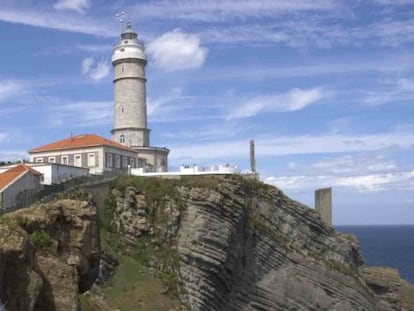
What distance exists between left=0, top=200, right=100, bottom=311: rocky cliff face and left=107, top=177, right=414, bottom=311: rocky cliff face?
25233mm

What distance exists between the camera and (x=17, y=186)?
37.6m

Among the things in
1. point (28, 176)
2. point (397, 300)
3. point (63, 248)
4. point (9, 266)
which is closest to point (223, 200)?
point (28, 176)

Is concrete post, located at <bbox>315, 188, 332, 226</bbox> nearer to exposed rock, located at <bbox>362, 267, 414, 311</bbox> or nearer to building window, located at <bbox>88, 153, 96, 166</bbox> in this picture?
exposed rock, located at <bbox>362, 267, 414, 311</bbox>

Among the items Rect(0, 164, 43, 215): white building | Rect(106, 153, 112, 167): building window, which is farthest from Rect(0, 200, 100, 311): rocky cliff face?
Rect(106, 153, 112, 167): building window

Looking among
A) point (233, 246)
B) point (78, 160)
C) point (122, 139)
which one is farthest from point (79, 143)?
point (233, 246)

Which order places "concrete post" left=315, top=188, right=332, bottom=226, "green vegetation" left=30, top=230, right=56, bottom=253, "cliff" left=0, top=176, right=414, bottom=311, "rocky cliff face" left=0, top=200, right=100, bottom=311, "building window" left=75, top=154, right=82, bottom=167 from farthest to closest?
1. "concrete post" left=315, top=188, right=332, bottom=226
2. "building window" left=75, top=154, right=82, bottom=167
3. "cliff" left=0, top=176, right=414, bottom=311
4. "green vegetation" left=30, top=230, right=56, bottom=253
5. "rocky cliff face" left=0, top=200, right=100, bottom=311

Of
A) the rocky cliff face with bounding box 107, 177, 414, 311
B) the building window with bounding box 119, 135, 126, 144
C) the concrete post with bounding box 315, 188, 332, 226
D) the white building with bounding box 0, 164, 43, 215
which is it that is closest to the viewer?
the white building with bounding box 0, 164, 43, 215

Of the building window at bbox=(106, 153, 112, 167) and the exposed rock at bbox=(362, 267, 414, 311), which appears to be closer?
the exposed rock at bbox=(362, 267, 414, 311)

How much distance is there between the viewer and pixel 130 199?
42.2m

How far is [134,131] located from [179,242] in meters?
25.7

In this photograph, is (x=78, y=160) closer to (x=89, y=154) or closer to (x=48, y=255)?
(x=89, y=154)

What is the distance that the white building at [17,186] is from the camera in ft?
118

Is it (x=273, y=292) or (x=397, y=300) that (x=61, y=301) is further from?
(x=397, y=300)

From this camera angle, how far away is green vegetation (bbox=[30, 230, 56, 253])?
1162cm
